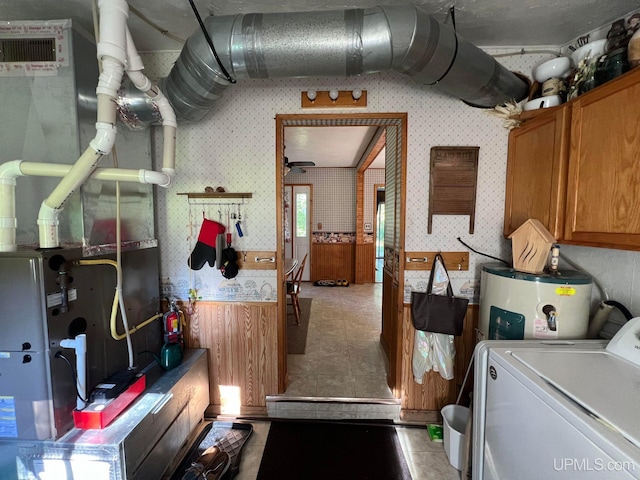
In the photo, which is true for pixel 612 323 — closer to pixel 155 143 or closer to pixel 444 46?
pixel 444 46

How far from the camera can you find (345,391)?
6.83 ft

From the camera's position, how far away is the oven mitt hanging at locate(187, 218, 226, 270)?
6.18ft

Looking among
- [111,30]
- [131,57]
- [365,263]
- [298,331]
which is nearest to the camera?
[111,30]

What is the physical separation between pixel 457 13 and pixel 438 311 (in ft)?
6.11

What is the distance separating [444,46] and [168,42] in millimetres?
1800

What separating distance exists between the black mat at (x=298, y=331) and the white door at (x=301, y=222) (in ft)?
5.66

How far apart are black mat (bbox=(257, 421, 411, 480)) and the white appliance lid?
1.14 meters

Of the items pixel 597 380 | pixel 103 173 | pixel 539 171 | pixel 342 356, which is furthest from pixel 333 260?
pixel 597 380

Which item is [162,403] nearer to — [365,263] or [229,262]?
[229,262]

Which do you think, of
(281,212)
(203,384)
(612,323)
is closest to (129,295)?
(203,384)

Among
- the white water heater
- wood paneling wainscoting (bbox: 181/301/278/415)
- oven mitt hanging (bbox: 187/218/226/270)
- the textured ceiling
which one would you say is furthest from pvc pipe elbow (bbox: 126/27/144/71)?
the white water heater

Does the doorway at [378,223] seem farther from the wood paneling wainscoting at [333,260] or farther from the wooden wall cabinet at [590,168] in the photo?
the wooden wall cabinet at [590,168]

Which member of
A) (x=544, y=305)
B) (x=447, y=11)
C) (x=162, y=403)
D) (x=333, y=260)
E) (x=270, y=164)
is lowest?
(x=162, y=403)

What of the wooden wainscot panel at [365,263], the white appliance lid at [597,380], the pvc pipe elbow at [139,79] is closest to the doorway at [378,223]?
the wooden wainscot panel at [365,263]
